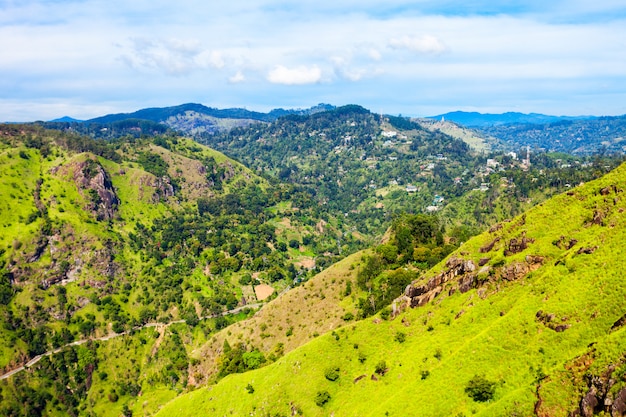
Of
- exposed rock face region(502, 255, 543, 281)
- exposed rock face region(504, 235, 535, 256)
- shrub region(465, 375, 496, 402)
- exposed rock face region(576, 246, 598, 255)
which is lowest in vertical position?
shrub region(465, 375, 496, 402)

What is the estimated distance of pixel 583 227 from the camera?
222ft

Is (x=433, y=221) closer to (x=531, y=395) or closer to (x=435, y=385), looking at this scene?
(x=435, y=385)

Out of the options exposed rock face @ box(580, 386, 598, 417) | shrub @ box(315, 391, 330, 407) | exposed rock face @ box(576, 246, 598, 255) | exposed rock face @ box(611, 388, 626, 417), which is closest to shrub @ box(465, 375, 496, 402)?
exposed rock face @ box(580, 386, 598, 417)

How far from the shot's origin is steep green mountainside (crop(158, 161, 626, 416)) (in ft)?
142

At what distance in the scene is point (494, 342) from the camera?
55781 millimetres

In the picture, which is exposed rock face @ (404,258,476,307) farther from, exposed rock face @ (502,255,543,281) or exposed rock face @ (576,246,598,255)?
exposed rock face @ (576,246,598,255)

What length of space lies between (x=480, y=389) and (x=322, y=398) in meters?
33.7

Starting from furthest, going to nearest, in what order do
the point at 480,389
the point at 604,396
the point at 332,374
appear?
the point at 332,374, the point at 480,389, the point at 604,396

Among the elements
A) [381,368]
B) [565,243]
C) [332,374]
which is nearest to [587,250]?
[565,243]

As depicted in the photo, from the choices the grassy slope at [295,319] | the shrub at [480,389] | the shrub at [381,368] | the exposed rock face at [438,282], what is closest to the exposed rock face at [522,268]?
the exposed rock face at [438,282]

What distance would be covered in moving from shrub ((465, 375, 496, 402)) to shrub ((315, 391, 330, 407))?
3092 centimetres

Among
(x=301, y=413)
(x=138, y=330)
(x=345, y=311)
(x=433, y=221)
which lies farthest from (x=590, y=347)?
(x=138, y=330)

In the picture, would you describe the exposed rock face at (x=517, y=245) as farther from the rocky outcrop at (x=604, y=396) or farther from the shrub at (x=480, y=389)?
the rocky outcrop at (x=604, y=396)

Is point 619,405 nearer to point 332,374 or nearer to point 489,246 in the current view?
point 489,246
